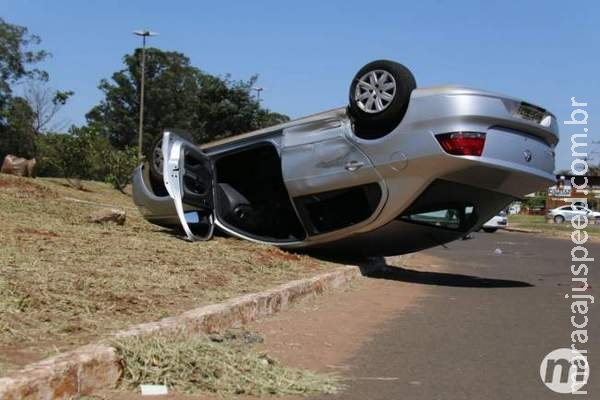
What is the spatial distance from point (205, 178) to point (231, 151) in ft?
1.94

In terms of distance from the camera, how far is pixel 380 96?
976cm

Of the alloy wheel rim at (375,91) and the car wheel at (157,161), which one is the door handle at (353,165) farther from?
the car wheel at (157,161)

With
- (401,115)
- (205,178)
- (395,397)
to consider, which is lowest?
(395,397)

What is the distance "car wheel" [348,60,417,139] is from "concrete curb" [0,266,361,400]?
145 inches

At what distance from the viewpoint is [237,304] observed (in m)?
6.73

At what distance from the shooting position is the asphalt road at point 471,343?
5047mm

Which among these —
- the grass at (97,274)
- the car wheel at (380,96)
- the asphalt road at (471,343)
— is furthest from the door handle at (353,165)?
the asphalt road at (471,343)

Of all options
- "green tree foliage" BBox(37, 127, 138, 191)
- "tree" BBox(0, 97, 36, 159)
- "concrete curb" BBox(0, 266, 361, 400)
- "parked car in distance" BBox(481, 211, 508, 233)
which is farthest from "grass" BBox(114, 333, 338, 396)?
"tree" BBox(0, 97, 36, 159)

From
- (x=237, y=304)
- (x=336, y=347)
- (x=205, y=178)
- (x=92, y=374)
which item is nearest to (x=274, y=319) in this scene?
(x=237, y=304)

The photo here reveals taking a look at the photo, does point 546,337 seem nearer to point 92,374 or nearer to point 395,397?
point 395,397

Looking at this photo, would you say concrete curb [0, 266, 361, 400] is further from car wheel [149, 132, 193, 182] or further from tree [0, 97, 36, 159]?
tree [0, 97, 36, 159]

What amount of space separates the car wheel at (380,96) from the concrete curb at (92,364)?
3.67m

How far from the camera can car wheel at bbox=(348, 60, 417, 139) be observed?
9.64 meters

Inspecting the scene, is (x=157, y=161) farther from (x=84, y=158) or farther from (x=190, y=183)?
(x=84, y=158)
